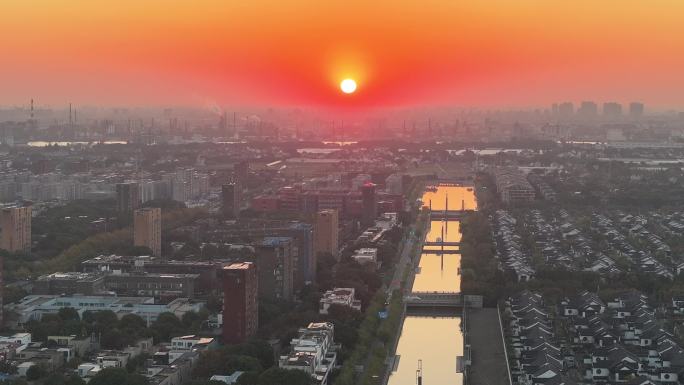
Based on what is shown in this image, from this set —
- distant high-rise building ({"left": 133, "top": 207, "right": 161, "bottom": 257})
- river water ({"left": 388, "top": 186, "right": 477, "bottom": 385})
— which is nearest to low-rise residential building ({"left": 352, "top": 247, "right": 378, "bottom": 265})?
river water ({"left": 388, "top": 186, "right": 477, "bottom": 385})

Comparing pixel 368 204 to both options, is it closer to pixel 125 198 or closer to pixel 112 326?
pixel 125 198

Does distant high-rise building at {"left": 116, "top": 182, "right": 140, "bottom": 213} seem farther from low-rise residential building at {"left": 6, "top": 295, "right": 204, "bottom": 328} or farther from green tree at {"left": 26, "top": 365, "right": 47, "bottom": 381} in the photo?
green tree at {"left": 26, "top": 365, "right": 47, "bottom": 381}

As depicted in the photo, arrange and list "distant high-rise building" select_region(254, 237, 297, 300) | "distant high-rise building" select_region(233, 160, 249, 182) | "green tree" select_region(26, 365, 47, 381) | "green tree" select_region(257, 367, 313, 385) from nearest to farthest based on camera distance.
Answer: "green tree" select_region(257, 367, 313, 385), "green tree" select_region(26, 365, 47, 381), "distant high-rise building" select_region(254, 237, 297, 300), "distant high-rise building" select_region(233, 160, 249, 182)

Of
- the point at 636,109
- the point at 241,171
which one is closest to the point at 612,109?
the point at 636,109

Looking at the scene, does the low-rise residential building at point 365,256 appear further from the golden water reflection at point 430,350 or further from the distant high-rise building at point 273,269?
the distant high-rise building at point 273,269

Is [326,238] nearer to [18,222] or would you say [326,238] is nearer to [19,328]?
[18,222]
